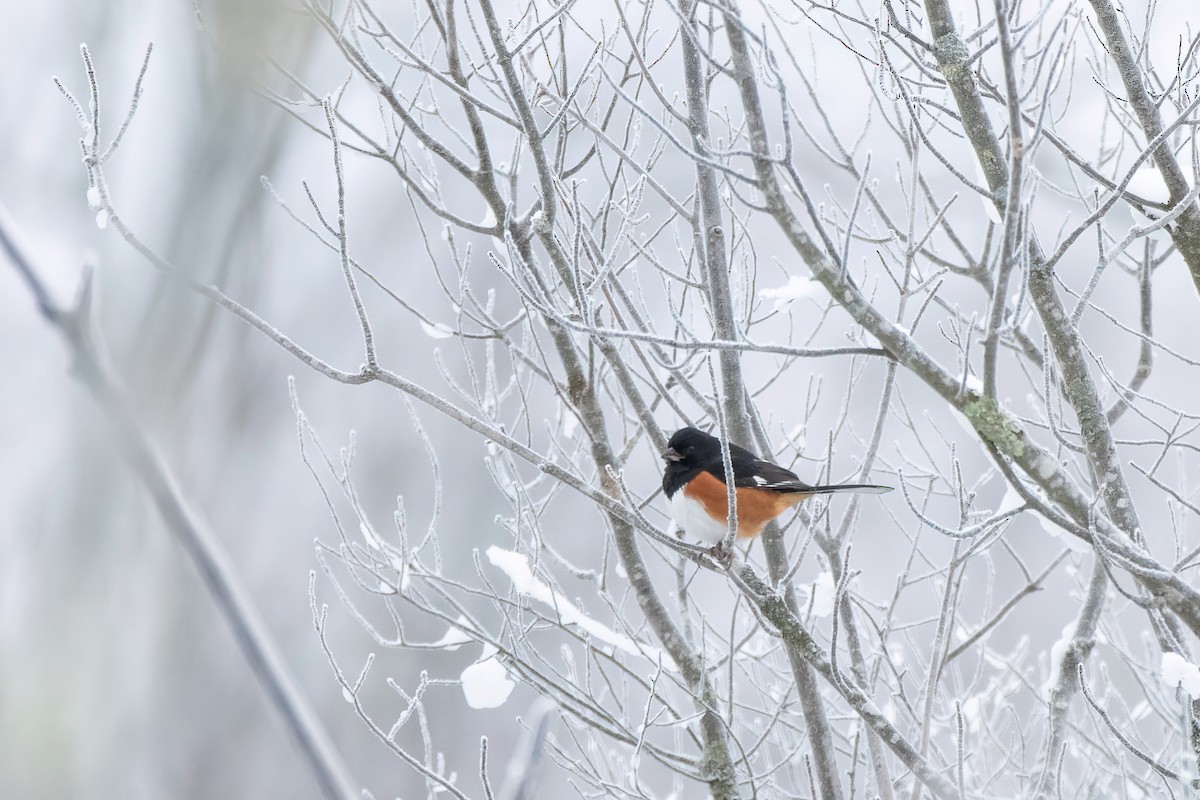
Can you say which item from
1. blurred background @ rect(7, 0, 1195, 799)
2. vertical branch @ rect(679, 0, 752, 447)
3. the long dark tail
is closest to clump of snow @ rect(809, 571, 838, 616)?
the long dark tail

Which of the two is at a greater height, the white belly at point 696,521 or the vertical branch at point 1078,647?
the white belly at point 696,521

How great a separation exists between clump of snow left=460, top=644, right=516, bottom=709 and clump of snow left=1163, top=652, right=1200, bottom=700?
1.35 m

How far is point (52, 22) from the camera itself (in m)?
1.20

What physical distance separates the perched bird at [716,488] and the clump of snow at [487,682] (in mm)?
A: 692

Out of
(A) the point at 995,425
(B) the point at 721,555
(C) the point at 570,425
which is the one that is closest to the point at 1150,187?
(A) the point at 995,425

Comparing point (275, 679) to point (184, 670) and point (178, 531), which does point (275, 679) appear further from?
point (184, 670)

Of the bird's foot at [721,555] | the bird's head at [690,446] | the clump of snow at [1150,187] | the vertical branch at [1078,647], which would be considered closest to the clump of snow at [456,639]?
the bird's foot at [721,555]

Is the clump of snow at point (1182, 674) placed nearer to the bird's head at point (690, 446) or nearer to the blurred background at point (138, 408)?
the bird's head at point (690, 446)

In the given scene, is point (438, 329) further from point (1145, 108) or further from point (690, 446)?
point (1145, 108)

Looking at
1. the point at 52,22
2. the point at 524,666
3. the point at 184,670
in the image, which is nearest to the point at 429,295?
the point at 524,666

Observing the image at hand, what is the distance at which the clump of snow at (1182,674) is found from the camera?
1.89 meters

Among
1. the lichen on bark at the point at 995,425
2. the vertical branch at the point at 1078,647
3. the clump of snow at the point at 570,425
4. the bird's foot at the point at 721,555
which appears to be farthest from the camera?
the clump of snow at the point at 570,425

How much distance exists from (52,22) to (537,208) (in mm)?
1375

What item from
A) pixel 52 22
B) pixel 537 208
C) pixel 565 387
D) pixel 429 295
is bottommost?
pixel 52 22
